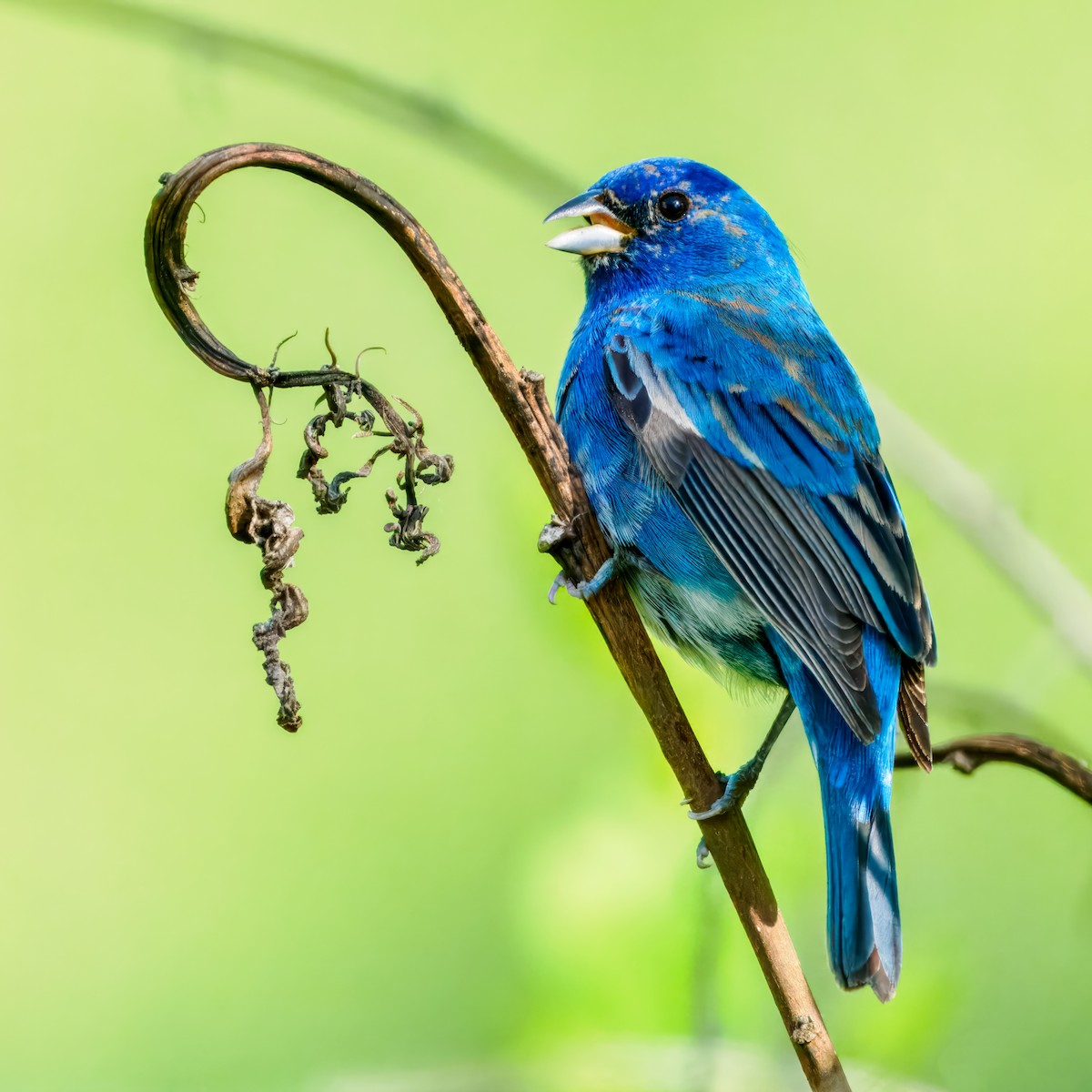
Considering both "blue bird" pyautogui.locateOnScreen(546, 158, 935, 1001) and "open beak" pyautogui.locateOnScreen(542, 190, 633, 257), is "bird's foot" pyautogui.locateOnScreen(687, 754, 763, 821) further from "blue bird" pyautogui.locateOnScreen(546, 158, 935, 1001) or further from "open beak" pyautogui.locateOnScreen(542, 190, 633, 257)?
"open beak" pyautogui.locateOnScreen(542, 190, 633, 257)

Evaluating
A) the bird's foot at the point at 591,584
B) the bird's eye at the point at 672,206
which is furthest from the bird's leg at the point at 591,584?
the bird's eye at the point at 672,206

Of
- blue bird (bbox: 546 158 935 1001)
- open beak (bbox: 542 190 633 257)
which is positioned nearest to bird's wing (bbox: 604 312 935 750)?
blue bird (bbox: 546 158 935 1001)

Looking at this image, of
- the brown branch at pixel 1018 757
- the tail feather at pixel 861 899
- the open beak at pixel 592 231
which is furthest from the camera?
the open beak at pixel 592 231

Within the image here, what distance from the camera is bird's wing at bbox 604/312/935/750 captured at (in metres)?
2.79

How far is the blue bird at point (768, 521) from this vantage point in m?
2.66

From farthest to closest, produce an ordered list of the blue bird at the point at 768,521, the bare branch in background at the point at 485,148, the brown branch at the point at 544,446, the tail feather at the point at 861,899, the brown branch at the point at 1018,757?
the blue bird at the point at 768,521 < the bare branch in background at the point at 485,148 < the tail feather at the point at 861,899 < the brown branch at the point at 1018,757 < the brown branch at the point at 544,446

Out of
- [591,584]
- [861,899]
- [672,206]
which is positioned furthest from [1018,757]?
[672,206]

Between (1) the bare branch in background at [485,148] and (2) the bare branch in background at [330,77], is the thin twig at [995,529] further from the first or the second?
(2) the bare branch in background at [330,77]

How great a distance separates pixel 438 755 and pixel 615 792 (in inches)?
73.4

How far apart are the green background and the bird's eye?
1.75ft

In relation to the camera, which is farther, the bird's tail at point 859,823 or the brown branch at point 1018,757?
the bird's tail at point 859,823

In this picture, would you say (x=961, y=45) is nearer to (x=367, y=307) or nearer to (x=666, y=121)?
(x=666, y=121)

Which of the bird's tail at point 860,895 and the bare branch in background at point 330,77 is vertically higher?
the bare branch in background at point 330,77

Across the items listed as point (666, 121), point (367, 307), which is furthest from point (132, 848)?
point (666, 121)
